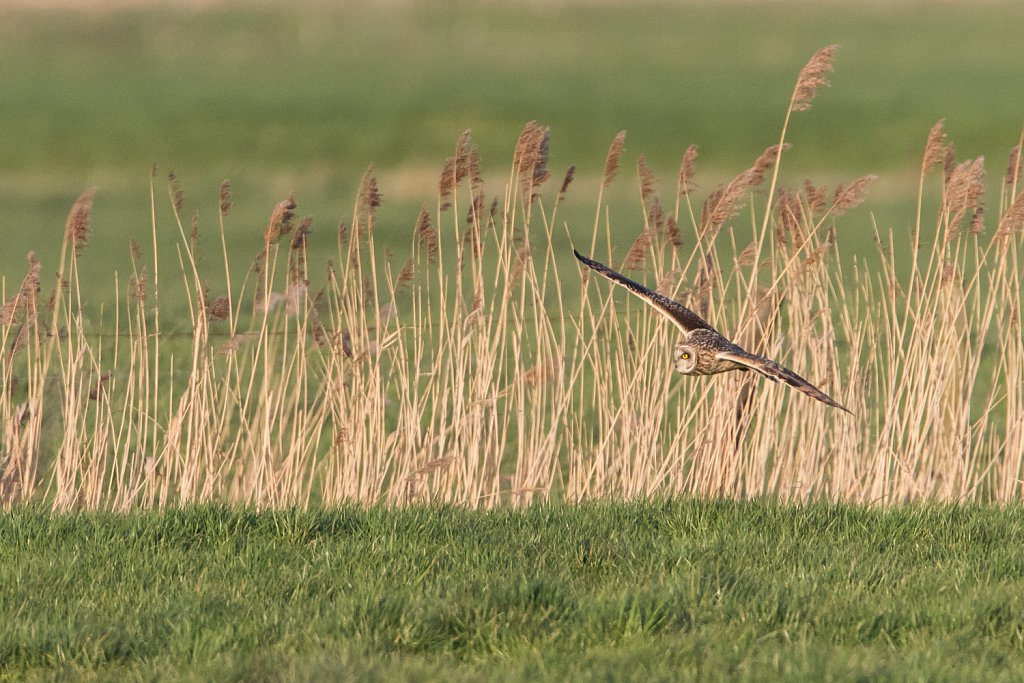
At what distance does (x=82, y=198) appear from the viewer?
5.42 metres

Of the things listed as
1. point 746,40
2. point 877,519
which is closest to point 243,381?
point 877,519

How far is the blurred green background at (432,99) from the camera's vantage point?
18.3 meters

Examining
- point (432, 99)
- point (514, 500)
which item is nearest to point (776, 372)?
point (514, 500)

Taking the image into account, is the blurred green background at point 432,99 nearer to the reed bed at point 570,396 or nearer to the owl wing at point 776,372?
the reed bed at point 570,396

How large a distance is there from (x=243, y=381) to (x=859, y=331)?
4426mm

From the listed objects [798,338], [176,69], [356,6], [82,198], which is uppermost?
[356,6]

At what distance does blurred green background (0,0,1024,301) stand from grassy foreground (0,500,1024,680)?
7.73 meters

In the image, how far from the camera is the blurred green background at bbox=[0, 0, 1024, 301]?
1830cm

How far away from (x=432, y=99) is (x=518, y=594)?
2312 cm

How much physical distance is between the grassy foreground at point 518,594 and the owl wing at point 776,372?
0.48m

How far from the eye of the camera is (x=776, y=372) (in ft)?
14.2

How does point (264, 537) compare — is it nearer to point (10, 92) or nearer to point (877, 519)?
point (877, 519)

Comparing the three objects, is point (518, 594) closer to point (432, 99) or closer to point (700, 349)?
point (700, 349)

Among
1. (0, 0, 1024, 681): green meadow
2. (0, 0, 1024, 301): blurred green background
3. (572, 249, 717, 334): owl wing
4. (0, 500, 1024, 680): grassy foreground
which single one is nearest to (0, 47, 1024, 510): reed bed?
(0, 0, 1024, 681): green meadow
